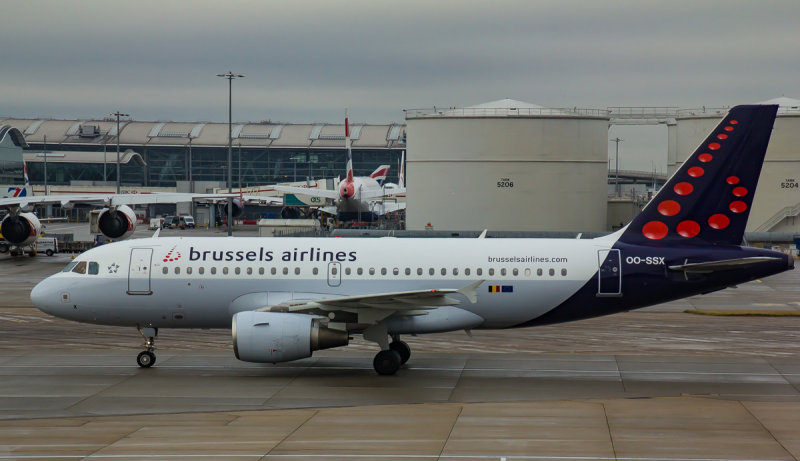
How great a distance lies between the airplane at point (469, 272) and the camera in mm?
26688

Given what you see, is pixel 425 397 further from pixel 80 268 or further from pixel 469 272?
pixel 80 268

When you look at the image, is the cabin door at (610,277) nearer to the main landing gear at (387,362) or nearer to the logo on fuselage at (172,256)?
the main landing gear at (387,362)

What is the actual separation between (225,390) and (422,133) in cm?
5432

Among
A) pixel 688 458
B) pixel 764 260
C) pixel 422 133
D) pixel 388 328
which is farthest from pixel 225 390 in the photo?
pixel 422 133

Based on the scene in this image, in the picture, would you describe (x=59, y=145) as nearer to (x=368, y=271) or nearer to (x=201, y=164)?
(x=201, y=164)

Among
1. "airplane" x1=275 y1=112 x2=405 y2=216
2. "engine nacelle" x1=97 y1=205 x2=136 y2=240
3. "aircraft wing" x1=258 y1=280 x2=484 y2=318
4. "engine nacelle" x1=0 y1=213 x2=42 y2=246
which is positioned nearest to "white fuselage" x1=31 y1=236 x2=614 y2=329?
"aircraft wing" x1=258 y1=280 x2=484 y2=318

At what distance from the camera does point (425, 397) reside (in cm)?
2381

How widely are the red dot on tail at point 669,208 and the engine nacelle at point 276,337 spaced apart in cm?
1008

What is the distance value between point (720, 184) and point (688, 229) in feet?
5.17

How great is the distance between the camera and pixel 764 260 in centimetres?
2598

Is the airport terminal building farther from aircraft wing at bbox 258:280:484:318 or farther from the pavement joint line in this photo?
the pavement joint line

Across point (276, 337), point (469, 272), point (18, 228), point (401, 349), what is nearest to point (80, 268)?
point (276, 337)

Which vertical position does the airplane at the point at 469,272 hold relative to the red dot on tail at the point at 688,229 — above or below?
below

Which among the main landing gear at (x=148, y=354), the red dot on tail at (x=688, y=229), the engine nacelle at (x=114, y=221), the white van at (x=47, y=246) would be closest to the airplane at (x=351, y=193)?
the white van at (x=47, y=246)
